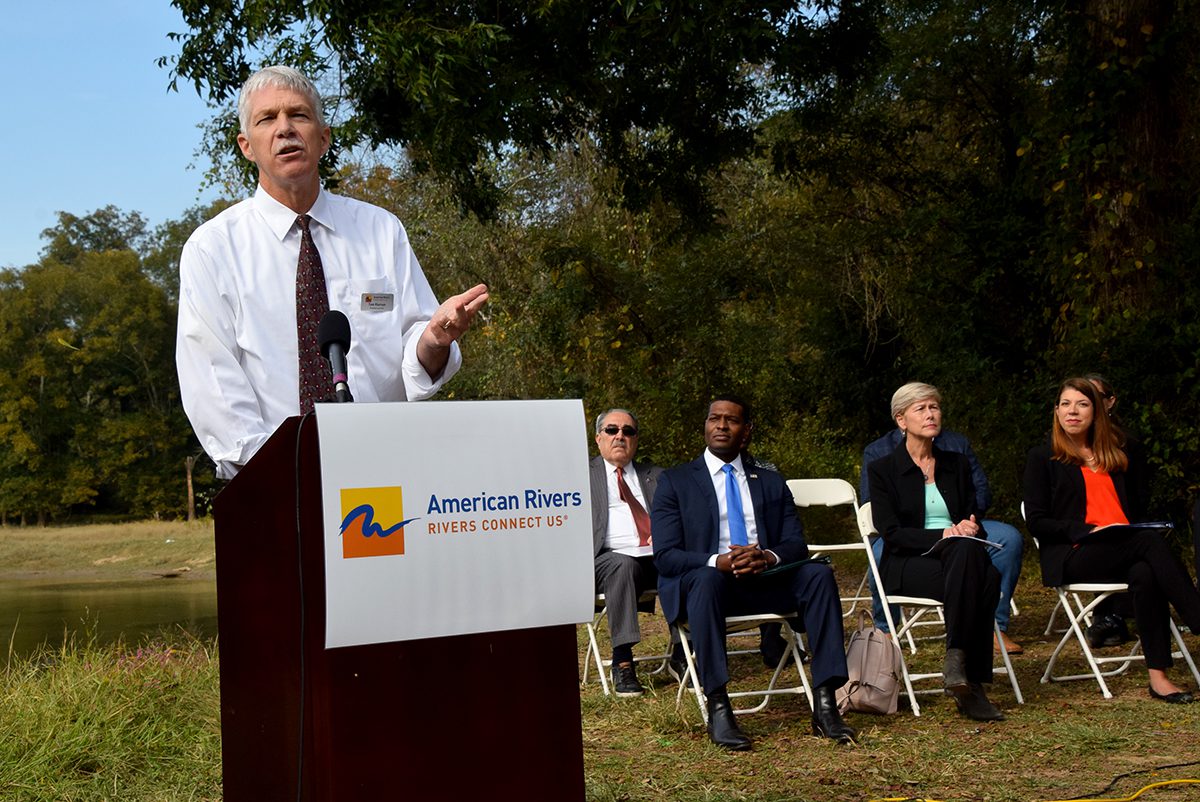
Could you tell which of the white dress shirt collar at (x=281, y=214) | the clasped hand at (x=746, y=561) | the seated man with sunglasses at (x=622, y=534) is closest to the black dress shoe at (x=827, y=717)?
the clasped hand at (x=746, y=561)

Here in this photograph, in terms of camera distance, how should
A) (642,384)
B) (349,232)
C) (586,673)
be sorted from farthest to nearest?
(642,384) → (586,673) → (349,232)

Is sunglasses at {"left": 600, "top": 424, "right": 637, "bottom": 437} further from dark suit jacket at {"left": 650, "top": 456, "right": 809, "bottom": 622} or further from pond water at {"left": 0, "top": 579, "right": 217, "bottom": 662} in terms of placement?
pond water at {"left": 0, "top": 579, "right": 217, "bottom": 662}

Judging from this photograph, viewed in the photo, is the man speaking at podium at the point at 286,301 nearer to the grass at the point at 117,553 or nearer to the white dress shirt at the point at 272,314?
the white dress shirt at the point at 272,314

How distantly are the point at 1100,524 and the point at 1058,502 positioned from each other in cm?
24

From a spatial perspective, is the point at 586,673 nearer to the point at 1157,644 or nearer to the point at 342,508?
the point at 1157,644

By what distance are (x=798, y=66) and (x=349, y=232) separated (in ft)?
27.5

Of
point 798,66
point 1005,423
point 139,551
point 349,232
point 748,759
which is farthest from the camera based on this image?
point 139,551

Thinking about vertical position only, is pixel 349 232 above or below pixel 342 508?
above

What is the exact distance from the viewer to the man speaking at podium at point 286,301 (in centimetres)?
263

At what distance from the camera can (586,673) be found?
24.5ft

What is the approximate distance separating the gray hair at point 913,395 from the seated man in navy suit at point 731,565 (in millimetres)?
1032

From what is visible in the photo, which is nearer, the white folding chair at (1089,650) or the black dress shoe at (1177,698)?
the black dress shoe at (1177,698)

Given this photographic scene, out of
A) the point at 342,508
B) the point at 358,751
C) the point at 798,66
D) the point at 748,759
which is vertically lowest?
the point at 748,759

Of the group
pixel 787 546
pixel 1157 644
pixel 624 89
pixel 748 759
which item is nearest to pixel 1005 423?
pixel 624 89
